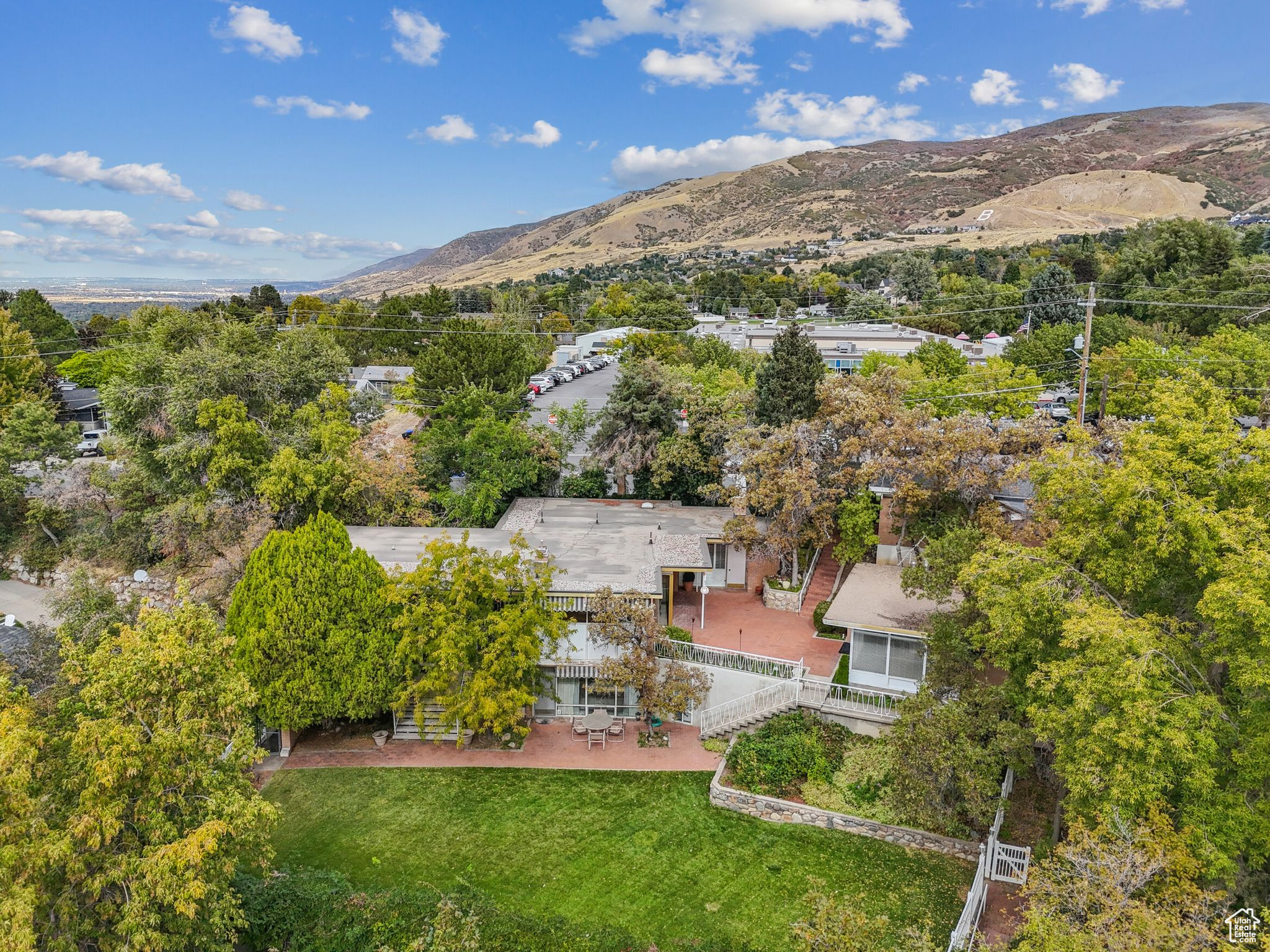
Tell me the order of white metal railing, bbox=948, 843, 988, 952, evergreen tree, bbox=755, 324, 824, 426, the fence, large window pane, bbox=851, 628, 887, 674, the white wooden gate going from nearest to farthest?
white metal railing, bbox=948, 843, 988, 952 < the fence < the white wooden gate < large window pane, bbox=851, 628, 887, 674 < evergreen tree, bbox=755, 324, 824, 426

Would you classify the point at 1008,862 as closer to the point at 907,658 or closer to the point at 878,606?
the point at 907,658

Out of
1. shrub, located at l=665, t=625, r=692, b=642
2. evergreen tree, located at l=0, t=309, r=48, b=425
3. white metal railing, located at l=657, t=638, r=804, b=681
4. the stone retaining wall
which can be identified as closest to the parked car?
evergreen tree, located at l=0, t=309, r=48, b=425

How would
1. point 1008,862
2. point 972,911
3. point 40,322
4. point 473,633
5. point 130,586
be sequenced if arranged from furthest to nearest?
point 40,322
point 130,586
point 473,633
point 1008,862
point 972,911

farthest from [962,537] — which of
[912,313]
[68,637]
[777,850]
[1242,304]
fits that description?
[912,313]

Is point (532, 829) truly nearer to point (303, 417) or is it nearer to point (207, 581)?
point (207, 581)

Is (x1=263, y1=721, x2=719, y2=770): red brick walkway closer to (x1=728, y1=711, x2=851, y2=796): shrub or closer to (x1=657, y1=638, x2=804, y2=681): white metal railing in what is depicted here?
(x1=728, y1=711, x2=851, y2=796): shrub

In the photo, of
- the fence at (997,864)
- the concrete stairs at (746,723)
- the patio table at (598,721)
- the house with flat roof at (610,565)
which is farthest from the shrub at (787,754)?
the fence at (997,864)
